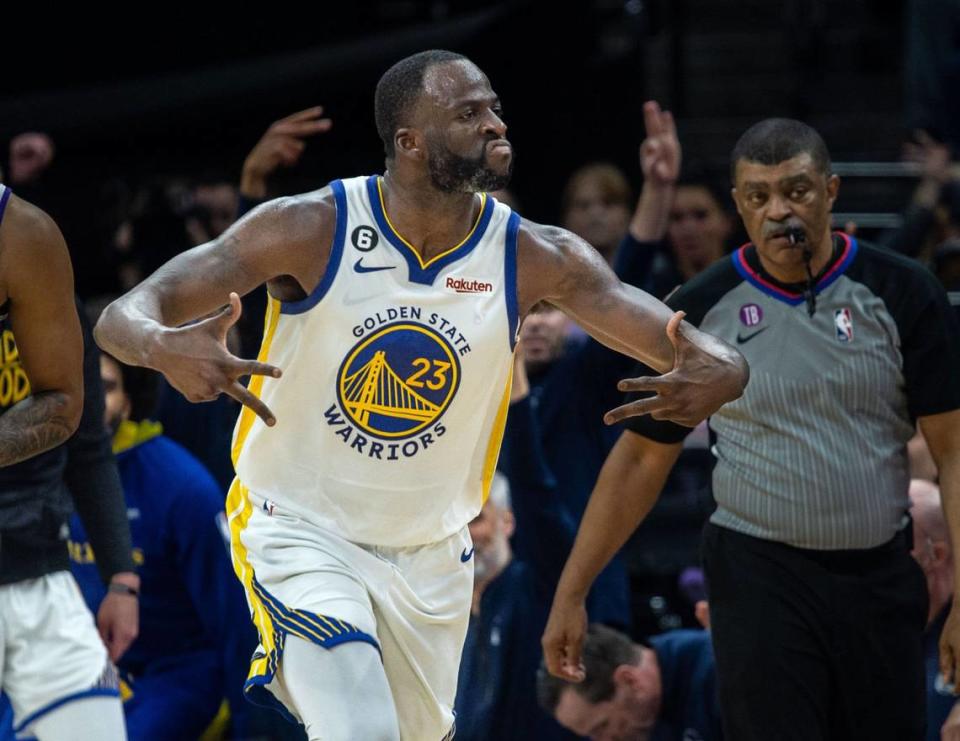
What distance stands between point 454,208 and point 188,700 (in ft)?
8.57

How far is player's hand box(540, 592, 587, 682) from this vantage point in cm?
503

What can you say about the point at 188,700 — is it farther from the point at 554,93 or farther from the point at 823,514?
the point at 554,93

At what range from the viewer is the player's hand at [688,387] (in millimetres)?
4043

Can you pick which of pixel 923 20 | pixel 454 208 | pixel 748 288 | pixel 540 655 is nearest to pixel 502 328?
pixel 454 208

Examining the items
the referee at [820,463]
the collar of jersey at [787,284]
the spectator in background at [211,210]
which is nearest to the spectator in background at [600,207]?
the spectator in background at [211,210]

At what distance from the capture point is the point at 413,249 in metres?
4.28

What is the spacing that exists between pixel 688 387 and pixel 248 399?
1.02 m

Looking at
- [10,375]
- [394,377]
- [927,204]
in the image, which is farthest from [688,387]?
[927,204]

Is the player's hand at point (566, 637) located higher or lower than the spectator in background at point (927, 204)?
lower

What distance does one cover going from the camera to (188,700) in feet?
20.5

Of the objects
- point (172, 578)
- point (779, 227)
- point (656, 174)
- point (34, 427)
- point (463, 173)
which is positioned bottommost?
point (172, 578)

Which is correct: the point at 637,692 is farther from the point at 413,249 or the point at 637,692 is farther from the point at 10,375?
the point at 10,375

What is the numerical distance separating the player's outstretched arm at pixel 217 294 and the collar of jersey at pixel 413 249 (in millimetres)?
116

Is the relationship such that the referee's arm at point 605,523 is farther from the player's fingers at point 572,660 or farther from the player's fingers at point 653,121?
the player's fingers at point 653,121
